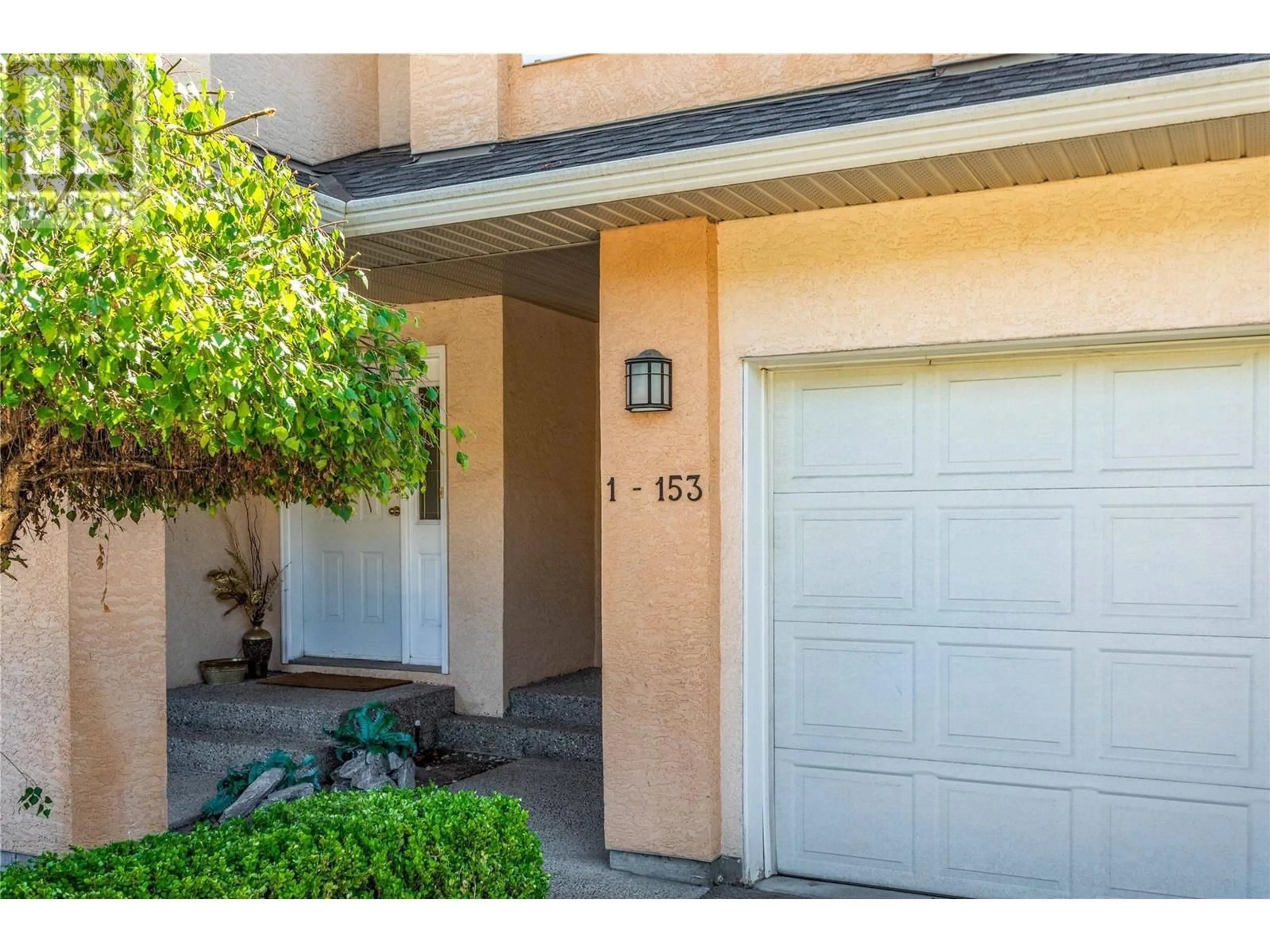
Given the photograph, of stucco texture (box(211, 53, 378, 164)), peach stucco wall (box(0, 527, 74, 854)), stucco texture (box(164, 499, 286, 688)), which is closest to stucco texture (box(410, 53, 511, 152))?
stucco texture (box(211, 53, 378, 164))

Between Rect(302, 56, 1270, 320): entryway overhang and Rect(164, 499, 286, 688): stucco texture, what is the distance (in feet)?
9.10

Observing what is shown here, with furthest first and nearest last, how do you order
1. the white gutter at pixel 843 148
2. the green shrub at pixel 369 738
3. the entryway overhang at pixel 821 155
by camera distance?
the green shrub at pixel 369 738, the entryway overhang at pixel 821 155, the white gutter at pixel 843 148

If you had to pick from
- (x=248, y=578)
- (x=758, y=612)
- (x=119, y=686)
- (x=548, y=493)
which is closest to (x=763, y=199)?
(x=758, y=612)

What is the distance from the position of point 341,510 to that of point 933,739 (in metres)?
2.74

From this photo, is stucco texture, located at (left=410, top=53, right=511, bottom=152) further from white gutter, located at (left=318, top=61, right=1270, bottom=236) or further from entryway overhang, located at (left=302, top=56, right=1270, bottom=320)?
white gutter, located at (left=318, top=61, right=1270, bottom=236)

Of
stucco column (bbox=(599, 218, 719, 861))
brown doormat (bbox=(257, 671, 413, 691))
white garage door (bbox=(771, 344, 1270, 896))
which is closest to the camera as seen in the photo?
white garage door (bbox=(771, 344, 1270, 896))

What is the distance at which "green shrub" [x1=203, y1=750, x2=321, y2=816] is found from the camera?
588cm

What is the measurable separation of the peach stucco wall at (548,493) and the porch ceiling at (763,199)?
106cm

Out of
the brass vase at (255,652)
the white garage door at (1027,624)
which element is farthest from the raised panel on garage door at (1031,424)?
the brass vase at (255,652)

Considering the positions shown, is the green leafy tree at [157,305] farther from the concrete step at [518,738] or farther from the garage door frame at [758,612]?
the concrete step at [518,738]

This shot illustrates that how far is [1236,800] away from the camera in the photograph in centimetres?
435

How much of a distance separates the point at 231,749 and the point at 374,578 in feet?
5.69

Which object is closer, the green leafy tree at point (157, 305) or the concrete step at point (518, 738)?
the green leafy tree at point (157, 305)

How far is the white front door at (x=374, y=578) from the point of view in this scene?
8.00 meters
